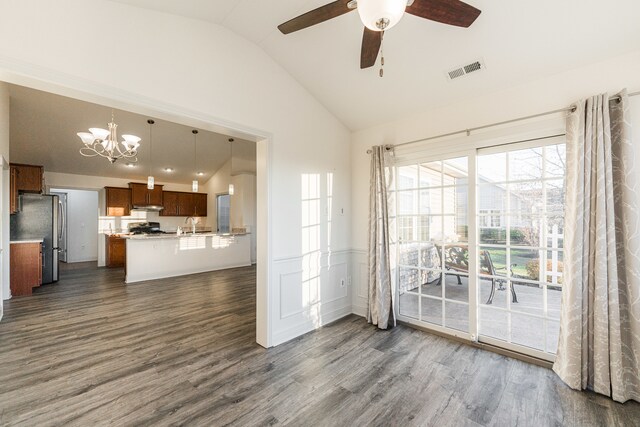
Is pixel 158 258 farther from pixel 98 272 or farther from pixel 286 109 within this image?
pixel 286 109

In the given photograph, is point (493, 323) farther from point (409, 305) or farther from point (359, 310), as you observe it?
point (359, 310)

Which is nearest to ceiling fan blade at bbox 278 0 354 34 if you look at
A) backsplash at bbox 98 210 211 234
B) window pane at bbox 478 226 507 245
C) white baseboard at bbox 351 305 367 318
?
window pane at bbox 478 226 507 245

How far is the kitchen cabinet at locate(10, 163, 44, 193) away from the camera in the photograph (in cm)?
527

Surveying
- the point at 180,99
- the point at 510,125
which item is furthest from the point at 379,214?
the point at 180,99

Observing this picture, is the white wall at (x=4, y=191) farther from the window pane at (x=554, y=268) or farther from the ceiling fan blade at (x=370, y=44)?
the window pane at (x=554, y=268)

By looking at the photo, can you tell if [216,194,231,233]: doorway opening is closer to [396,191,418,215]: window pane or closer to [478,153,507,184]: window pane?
[396,191,418,215]: window pane

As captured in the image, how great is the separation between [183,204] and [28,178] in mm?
3892

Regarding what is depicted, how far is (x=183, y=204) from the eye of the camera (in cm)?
904

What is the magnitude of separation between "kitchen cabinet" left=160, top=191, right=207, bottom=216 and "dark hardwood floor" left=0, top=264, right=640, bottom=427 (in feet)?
17.1

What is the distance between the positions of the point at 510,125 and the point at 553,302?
1763mm

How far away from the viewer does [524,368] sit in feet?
8.20

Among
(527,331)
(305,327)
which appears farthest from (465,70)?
(305,327)

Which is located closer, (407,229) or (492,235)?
(492,235)

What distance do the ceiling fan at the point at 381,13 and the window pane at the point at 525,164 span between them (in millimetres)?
1638
